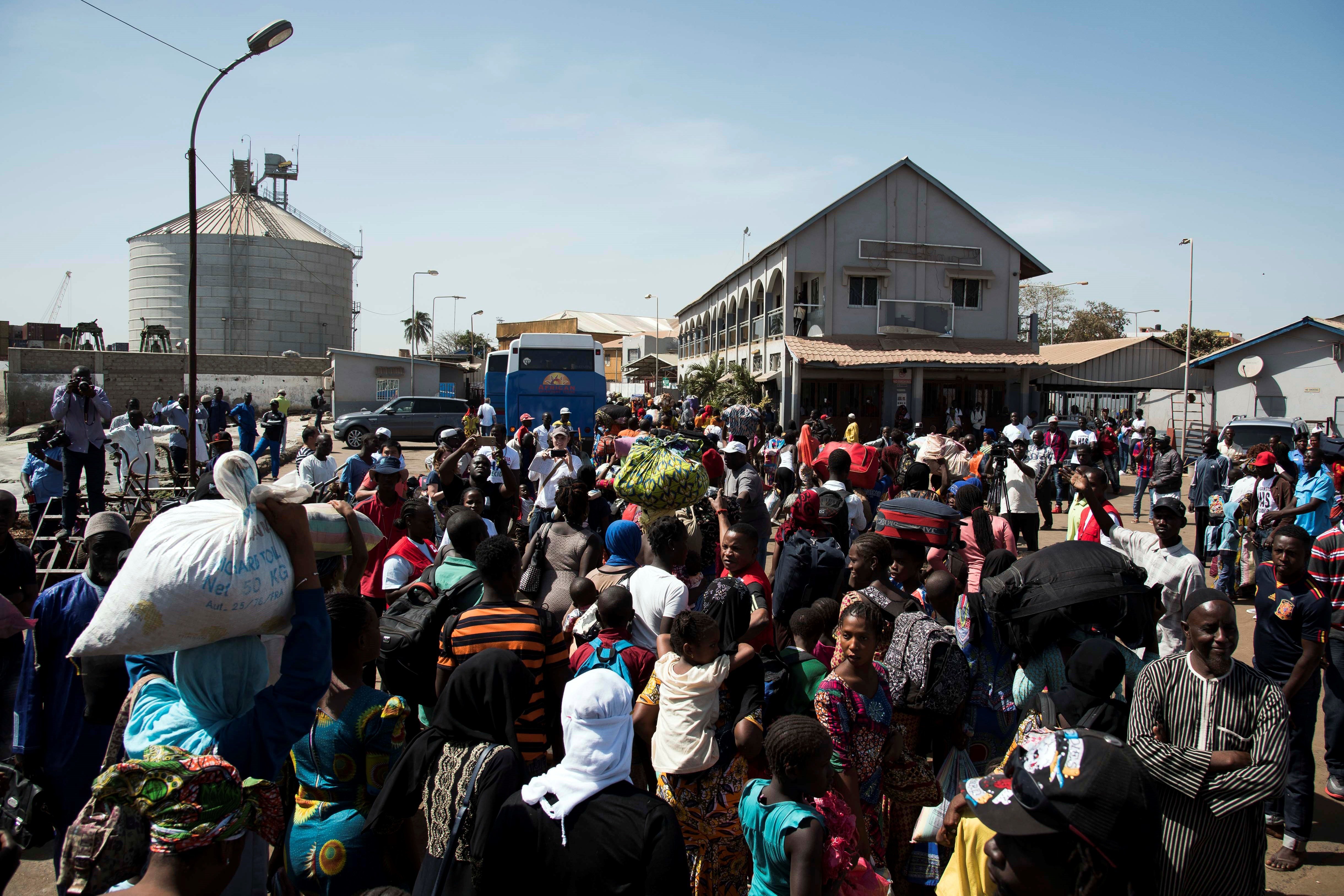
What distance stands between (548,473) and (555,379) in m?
12.5

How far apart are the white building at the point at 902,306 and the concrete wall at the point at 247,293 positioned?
34.7m

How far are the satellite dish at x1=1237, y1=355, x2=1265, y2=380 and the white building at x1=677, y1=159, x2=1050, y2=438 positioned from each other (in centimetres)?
696

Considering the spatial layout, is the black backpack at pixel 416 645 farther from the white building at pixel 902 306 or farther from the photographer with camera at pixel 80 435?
the white building at pixel 902 306

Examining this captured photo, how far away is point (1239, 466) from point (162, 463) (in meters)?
21.9

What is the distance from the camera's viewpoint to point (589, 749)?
2.54m

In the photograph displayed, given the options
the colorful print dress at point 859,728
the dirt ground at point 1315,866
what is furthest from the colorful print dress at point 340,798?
the dirt ground at point 1315,866

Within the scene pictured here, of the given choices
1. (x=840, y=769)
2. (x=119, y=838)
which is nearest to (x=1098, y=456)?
(x=840, y=769)

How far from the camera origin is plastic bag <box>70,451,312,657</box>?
6.55 feet

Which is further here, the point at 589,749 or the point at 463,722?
the point at 463,722

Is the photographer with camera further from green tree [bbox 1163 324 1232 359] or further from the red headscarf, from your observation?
green tree [bbox 1163 324 1232 359]

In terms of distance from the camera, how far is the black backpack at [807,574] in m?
4.98

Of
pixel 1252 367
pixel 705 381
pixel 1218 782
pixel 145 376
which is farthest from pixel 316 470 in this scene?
pixel 145 376

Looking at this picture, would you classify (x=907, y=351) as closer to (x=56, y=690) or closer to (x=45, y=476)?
(x=45, y=476)

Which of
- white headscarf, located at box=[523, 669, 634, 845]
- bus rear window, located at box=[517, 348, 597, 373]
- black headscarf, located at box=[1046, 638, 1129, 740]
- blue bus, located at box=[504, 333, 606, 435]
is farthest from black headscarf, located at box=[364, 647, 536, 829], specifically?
bus rear window, located at box=[517, 348, 597, 373]
